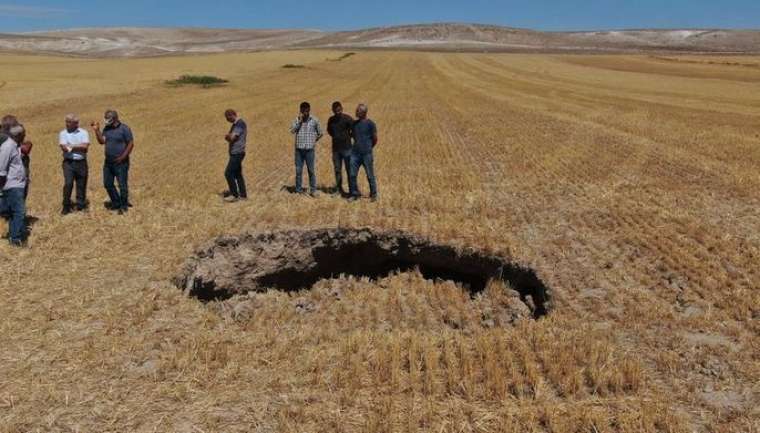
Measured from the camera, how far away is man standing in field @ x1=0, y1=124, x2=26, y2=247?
8438 millimetres

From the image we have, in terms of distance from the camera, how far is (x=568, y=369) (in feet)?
17.8

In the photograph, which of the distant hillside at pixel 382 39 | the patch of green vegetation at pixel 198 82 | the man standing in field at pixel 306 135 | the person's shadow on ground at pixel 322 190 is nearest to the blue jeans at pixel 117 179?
the man standing in field at pixel 306 135

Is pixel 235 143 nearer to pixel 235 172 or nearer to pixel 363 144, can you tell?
pixel 235 172

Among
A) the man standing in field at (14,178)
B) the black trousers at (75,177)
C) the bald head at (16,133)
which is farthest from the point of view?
the black trousers at (75,177)

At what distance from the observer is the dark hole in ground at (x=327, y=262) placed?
845 cm

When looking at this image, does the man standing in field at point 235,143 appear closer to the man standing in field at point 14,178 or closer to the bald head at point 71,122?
the bald head at point 71,122

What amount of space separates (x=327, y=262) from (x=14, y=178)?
16.1 feet

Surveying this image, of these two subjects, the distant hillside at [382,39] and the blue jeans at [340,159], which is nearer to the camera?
the blue jeans at [340,159]

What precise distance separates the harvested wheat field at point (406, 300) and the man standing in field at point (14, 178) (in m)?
0.41

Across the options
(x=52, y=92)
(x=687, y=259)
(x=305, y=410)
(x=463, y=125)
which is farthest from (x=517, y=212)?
(x=52, y=92)

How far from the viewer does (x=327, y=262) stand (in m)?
9.58

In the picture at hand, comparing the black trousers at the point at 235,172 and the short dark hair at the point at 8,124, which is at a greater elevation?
the short dark hair at the point at 8,124

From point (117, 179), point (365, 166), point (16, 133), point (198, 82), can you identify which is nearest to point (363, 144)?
point (365, 166)

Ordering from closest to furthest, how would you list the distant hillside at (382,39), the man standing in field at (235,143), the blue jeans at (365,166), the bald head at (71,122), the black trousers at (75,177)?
the bald head at (71,122)
the black trousers at (75,177)
the man standing in field at (235,143)
the blue jeans at (365,166)
the distant hillside at (382,39)
